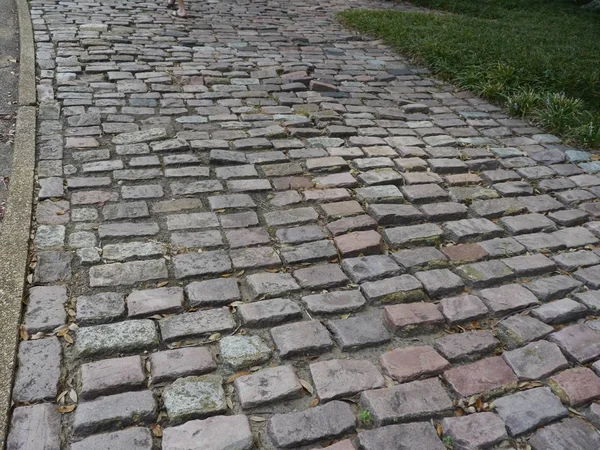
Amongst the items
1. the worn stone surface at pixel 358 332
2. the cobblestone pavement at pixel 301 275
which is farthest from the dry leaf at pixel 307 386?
the worn stone surface at pixel 358 332

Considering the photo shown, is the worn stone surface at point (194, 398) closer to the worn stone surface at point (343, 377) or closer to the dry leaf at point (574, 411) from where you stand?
the worn stone surface at point (343, 377)

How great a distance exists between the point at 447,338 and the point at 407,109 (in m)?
3.06

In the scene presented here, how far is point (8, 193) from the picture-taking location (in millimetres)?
3346

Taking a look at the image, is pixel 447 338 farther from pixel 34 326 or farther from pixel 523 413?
pixel 34 326

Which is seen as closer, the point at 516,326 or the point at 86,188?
the point at 516,326

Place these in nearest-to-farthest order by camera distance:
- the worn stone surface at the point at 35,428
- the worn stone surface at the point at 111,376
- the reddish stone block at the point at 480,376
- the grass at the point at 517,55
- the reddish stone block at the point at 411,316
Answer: the worn stone surface at the point at 35,428 < the worn stone surface at the point at 111,376 < the reddish stone block at the point at 480,376 < the reddish stone block at the point at 411,316 < the grass at the point at 517,55

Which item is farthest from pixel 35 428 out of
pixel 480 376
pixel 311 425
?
pixel 480 376

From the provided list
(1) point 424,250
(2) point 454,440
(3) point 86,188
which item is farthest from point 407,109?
(2) point 454,440

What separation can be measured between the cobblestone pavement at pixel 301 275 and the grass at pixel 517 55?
0.34 m

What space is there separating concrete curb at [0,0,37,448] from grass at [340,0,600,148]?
13.1ft

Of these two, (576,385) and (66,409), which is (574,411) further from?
(66,409)

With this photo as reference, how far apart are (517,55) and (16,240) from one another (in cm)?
558

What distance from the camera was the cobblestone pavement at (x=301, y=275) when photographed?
82.9 inches

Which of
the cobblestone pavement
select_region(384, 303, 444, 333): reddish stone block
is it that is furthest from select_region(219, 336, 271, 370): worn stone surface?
select_region(384, 303, 444, 333): reddish stone block
